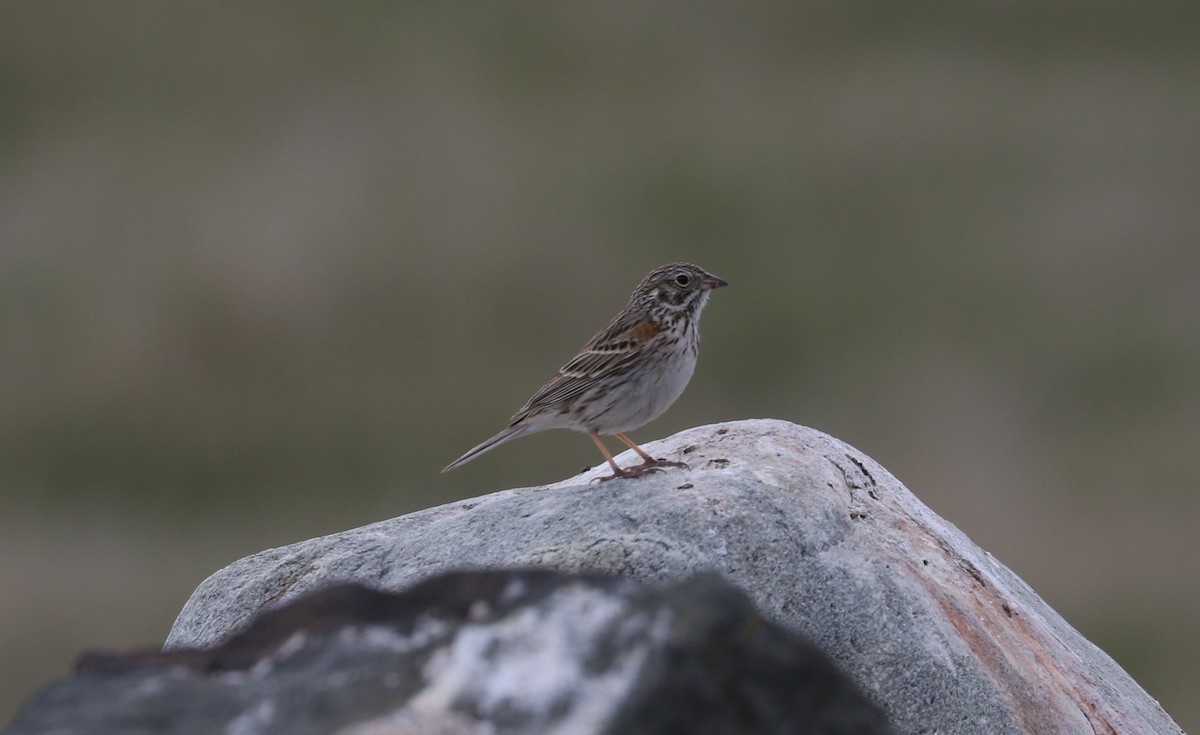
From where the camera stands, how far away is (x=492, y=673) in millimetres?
3408

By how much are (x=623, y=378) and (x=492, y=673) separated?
4165 millimetres

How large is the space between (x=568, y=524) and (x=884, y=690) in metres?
1.54

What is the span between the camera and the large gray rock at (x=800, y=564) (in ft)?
18.5

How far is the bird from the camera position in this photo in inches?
295

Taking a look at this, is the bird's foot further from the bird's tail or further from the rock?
the rock

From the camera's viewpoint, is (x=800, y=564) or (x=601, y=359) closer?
(x=800, y=564)

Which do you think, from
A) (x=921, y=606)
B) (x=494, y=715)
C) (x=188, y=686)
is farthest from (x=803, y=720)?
(x=921, y=606)

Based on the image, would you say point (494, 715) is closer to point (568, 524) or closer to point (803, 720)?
point (803, 720)

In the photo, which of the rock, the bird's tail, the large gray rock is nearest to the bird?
the bird's tail

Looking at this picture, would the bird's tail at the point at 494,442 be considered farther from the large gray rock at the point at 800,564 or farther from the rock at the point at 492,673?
the rock at the point at 492,673

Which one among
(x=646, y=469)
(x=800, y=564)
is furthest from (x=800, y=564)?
(x=646, y=469)

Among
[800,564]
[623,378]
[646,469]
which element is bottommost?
[800,564]

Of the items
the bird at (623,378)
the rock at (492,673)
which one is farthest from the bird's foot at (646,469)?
the rock at (492,673)

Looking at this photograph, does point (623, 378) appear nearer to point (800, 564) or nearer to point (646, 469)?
point (646, 469)
